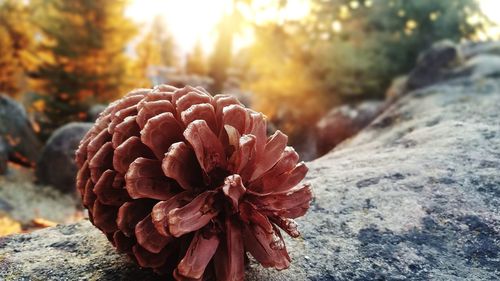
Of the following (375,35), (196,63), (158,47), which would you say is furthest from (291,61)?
(158,47)

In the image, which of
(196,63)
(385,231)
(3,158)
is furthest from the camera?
(196,63)

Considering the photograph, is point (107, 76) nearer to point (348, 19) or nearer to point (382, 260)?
point (348, 19)

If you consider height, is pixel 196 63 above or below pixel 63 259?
above

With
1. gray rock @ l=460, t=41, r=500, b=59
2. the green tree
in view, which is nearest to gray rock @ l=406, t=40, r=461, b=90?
gray rock @ l=460, t=41, r=500, b=59

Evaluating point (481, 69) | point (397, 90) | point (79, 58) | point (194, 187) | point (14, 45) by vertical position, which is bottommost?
point (397, 90)

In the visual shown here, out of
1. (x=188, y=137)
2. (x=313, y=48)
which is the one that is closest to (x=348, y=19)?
(x=313, y=48)

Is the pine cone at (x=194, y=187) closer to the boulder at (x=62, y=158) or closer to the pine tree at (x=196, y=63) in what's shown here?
the boulder at (x=62, y=158)

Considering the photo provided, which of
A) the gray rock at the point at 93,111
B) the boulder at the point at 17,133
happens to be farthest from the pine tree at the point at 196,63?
the boulder at the point at 17,133

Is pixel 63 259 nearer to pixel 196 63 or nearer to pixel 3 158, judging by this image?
pixel 3 158
